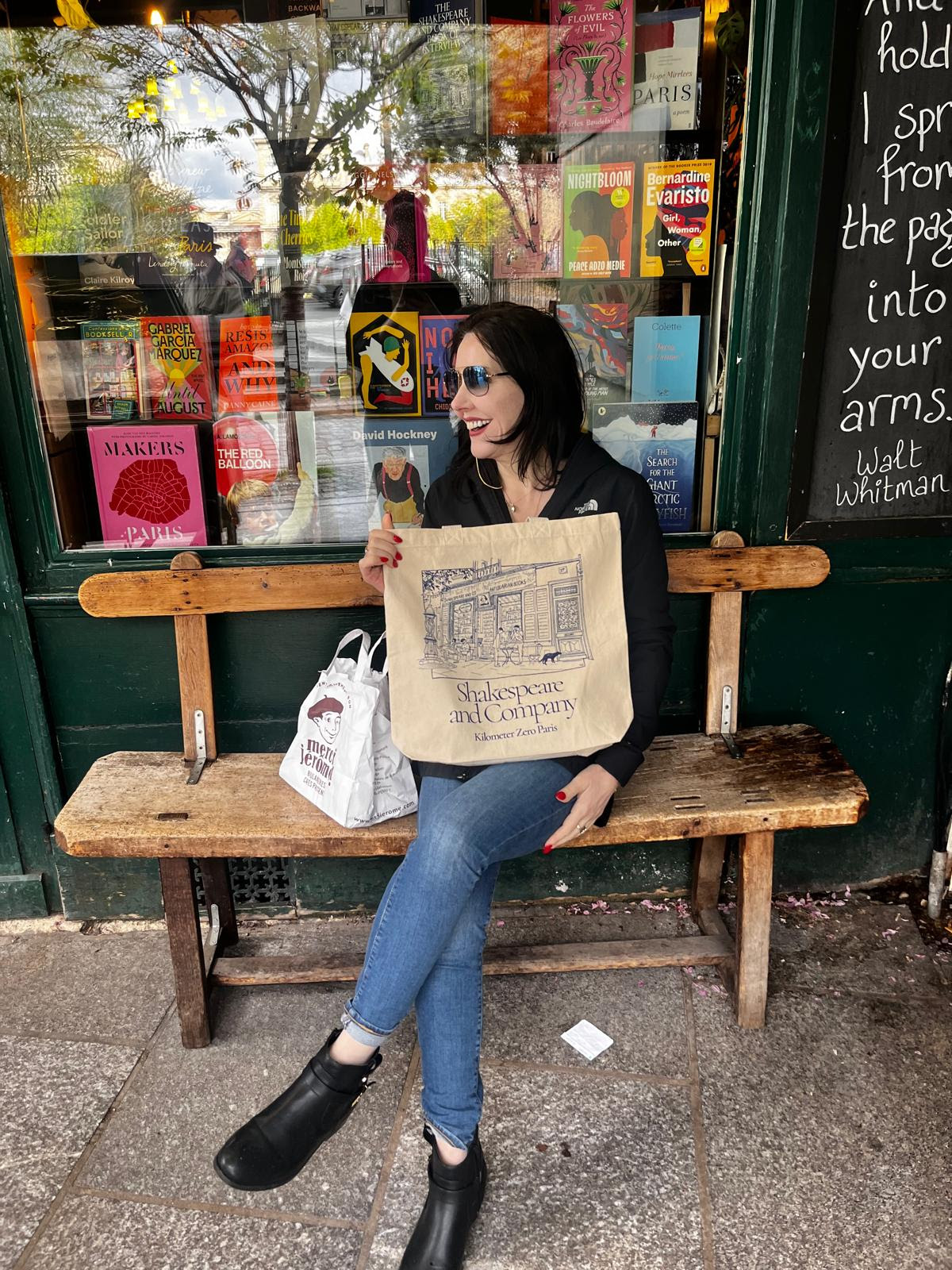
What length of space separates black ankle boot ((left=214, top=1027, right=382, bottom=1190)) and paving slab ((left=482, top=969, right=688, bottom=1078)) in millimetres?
556

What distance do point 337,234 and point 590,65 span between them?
2.70ft

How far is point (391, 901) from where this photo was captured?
201 cm

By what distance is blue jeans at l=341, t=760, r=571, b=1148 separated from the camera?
1925mm

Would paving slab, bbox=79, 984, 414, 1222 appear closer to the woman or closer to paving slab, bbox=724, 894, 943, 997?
the woman

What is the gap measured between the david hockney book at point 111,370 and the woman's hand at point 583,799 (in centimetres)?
169

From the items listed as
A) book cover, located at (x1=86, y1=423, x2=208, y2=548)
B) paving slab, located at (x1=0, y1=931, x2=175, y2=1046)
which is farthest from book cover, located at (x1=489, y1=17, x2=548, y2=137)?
paving slab, located at (x1=0, y1=931, x2=175, y2=1046)

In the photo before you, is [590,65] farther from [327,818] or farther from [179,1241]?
[179,1241]

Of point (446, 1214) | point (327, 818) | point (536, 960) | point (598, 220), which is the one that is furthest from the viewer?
point (598, 220)

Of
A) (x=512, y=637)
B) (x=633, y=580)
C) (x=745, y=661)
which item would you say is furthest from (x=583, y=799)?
(x=745, y=661)

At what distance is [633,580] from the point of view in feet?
7.29

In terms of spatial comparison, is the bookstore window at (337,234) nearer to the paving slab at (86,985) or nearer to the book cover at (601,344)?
the book cover at (601,344)

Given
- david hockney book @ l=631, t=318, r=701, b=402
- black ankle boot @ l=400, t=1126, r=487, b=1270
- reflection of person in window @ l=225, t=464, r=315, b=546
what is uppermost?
david hockney book @ l=631, t=318, r=701, b=402

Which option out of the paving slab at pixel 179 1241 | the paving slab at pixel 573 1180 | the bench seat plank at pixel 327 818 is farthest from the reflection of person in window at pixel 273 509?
the paving slab at pixel 179 1241

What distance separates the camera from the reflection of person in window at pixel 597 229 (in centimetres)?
268
